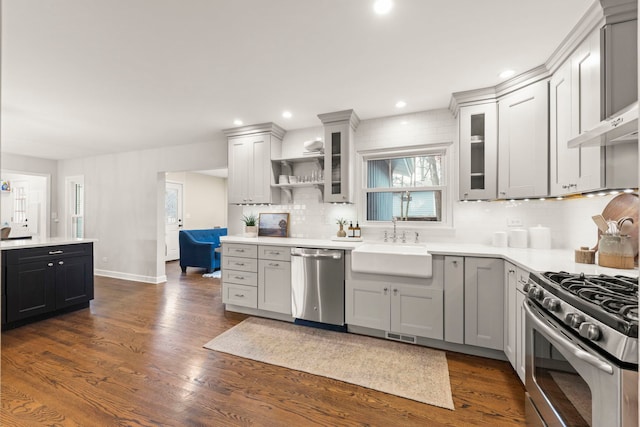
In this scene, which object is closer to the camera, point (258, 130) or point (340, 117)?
point (340, 117)

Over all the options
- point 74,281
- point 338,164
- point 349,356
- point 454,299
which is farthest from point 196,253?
point 454,299

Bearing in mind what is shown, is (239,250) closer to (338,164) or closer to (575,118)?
(338,164)

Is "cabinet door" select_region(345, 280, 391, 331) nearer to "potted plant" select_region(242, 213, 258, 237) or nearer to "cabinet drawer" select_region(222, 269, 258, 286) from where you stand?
"cabinet drawer" select_region(222, 269, 258, 286)

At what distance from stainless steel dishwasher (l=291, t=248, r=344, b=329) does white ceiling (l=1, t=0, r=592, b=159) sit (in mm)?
1668

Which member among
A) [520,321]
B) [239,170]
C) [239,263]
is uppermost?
[239,170]

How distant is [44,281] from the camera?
3559mm

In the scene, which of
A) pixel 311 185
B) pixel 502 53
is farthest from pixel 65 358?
pixel 502 53

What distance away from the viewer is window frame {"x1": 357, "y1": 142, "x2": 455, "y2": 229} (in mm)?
3512

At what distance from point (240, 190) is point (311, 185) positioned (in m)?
1.00

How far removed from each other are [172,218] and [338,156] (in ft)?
18.3

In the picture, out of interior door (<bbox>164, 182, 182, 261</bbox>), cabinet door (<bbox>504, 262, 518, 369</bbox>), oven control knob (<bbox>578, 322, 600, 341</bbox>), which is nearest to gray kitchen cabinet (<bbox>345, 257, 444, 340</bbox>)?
cabinet door (<bbox>504, 262, 518, 369</bbox>)

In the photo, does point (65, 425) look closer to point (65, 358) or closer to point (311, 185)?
point (65, 358)

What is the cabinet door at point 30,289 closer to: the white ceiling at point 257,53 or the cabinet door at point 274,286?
the white ceiling at point 257,53

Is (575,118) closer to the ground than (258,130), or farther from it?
closer to the ground
